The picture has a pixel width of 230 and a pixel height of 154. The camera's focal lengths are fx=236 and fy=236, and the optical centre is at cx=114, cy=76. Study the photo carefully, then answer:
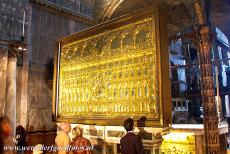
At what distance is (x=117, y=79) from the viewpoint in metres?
5.13

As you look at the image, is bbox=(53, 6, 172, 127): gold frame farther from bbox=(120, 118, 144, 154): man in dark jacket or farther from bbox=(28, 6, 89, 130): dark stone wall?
bbox=(28, 6, 89, 130): dark stone wall

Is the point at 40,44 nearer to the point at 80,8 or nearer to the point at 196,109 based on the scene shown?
the point at 80,8

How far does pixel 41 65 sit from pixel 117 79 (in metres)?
4.02

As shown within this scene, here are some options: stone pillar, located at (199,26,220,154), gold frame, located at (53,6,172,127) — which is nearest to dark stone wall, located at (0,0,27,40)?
gold frame, located at (53,6,172,127)

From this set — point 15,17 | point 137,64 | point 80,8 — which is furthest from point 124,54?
point 80,8

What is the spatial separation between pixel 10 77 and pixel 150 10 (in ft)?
14.2

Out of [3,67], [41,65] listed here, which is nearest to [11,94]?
[3,67]

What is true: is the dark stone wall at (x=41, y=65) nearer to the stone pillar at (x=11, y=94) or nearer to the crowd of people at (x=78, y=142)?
the stone pillar at (x=11, y=94)

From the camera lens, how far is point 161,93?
4242 mm

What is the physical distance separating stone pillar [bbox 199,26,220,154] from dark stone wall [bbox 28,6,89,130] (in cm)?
506

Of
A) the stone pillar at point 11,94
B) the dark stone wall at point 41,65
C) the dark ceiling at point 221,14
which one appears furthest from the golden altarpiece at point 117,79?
the dark ceiling at point 221,14

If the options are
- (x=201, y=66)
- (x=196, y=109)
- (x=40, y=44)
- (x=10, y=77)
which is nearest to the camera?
(x=10, y=77)

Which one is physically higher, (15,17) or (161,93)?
(15,17)

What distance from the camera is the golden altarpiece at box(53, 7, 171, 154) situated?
4.37 meters
